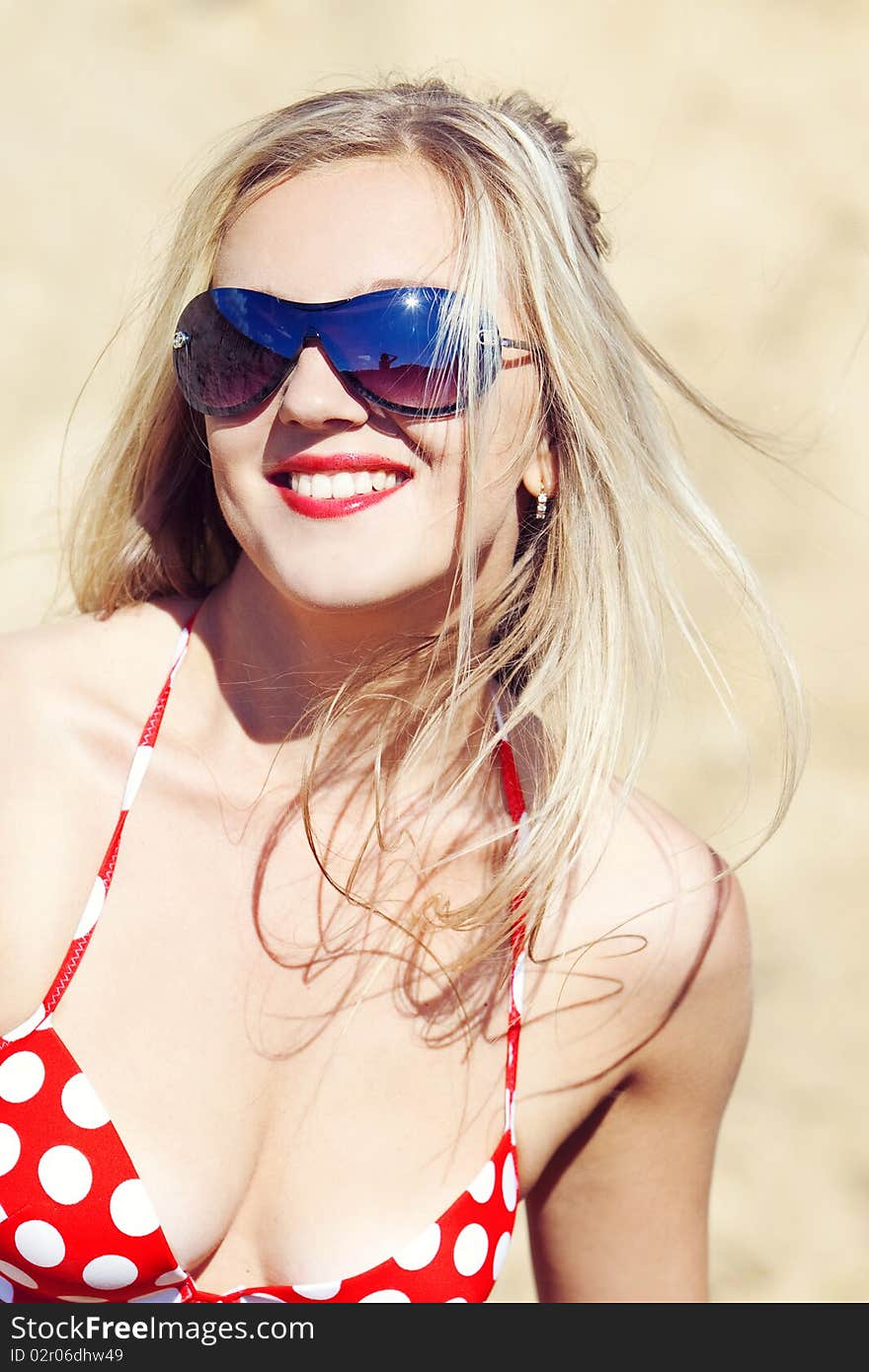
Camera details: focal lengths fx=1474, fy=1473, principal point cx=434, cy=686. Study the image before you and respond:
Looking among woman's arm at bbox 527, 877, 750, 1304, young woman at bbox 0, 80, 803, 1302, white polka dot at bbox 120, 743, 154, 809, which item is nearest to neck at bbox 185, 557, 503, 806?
young woman at bbox 0, 80, 803, 1302

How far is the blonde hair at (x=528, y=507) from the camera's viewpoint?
5.99 ft

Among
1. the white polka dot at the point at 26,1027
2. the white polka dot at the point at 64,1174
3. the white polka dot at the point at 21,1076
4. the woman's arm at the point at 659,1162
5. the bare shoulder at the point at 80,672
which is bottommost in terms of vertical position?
the woman's arm at the point at 659,1162

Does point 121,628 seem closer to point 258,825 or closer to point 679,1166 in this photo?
point 258,825

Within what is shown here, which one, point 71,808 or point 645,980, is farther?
point 645,980

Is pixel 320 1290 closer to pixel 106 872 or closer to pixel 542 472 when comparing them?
pixel 106 872

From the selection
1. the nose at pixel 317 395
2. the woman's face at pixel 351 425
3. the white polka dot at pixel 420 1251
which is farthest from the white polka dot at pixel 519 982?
the nose at pixel 317 395

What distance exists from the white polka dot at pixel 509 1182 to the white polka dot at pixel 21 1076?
1.93ft

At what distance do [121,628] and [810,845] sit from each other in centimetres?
312

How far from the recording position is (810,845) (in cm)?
464

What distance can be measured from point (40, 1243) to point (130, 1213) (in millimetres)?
108

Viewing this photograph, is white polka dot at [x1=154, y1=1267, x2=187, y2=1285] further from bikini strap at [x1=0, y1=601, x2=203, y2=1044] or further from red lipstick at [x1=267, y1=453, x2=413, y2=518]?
red lipstick at [x1=267, y1=453, x2=413, y2=518]

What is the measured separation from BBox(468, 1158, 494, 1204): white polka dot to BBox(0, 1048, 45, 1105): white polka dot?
0.55m

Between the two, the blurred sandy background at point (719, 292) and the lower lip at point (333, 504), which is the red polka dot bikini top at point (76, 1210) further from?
the blurred sandy background at point (719, 292)
